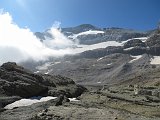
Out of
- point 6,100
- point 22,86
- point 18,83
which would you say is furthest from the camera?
point 18,83

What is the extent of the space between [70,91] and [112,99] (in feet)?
18.3

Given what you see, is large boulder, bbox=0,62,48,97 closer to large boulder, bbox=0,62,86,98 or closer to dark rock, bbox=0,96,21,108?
large boulder, bbox=0,62,86,98

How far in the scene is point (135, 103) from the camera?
34.3 metres

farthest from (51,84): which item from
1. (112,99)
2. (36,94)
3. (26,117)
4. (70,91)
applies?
(26,117)

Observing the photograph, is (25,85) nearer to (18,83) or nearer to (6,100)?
(18,83)

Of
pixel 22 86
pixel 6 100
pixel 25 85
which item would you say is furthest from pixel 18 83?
pixel 6 100

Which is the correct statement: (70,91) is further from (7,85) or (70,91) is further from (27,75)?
(7,85)

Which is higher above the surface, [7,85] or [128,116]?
[7,85]

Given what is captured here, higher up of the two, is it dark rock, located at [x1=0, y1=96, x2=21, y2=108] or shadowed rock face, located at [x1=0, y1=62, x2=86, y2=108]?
shadowed rock face, located at [x1=0, y1=62, x2=86, y2=108]

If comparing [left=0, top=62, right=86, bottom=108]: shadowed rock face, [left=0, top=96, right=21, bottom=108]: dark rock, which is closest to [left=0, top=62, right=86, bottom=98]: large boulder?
[left=0, top=62, right=86, bottom=108]: shadowed rock face

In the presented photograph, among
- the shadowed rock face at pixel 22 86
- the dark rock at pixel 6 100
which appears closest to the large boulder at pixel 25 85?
the shadowed rock face at pixel 22 86

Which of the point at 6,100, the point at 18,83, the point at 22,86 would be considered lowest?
the point at 6,100

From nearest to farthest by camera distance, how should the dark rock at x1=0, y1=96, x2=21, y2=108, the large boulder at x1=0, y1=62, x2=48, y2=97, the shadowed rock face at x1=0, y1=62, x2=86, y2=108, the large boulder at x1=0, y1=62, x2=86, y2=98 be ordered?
the dark rock at x1=0, y1=96, x2=21, y2=108, the shadowed rock face at x1=0, y1=62, x2=86, y2=108, the large boulder at x1=0, y1=62, x2=48, y2=97, the large boulder at x1=0, y1=62, x2=86, y2=98

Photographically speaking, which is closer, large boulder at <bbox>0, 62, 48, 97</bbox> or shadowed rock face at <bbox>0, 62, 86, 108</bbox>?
shadowed rock face at <bbox>0, 62, 86, 108</bbox>
